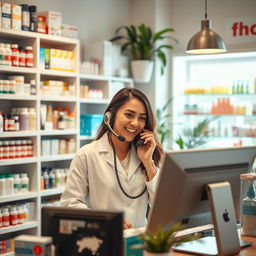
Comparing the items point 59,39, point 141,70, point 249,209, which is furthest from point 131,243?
point 141,70

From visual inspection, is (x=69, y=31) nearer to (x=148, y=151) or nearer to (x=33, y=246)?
(x=148, y=151)

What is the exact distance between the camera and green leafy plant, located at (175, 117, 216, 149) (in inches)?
243

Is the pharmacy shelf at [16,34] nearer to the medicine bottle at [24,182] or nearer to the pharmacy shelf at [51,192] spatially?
the medicine bottle at [24,182]

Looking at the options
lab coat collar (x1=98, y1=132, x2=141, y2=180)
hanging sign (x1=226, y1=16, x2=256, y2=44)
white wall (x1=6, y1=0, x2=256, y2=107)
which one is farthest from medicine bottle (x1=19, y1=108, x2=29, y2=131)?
hanging sign (x1=226, y1=16, x2=256, y2=44)

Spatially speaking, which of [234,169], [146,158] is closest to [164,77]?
[146,158]

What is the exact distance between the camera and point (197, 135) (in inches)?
246

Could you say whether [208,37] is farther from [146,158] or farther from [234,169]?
[234,169]

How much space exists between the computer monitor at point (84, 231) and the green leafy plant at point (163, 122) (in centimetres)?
423

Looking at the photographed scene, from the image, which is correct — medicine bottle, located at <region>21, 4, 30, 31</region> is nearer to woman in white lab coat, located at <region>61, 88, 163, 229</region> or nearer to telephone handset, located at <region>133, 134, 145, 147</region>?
woman in white lab coat, located at <region>61, 88, 163, 229</region>

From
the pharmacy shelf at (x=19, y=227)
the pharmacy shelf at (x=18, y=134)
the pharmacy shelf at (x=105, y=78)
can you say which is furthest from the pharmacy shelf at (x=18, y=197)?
the pharmacy shelf at (x=105, y=78)

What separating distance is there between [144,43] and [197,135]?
1.34m

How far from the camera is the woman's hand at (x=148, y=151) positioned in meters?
2.93

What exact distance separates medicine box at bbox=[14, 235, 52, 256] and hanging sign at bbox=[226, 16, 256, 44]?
4722 millimetres

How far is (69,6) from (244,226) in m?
3.84
